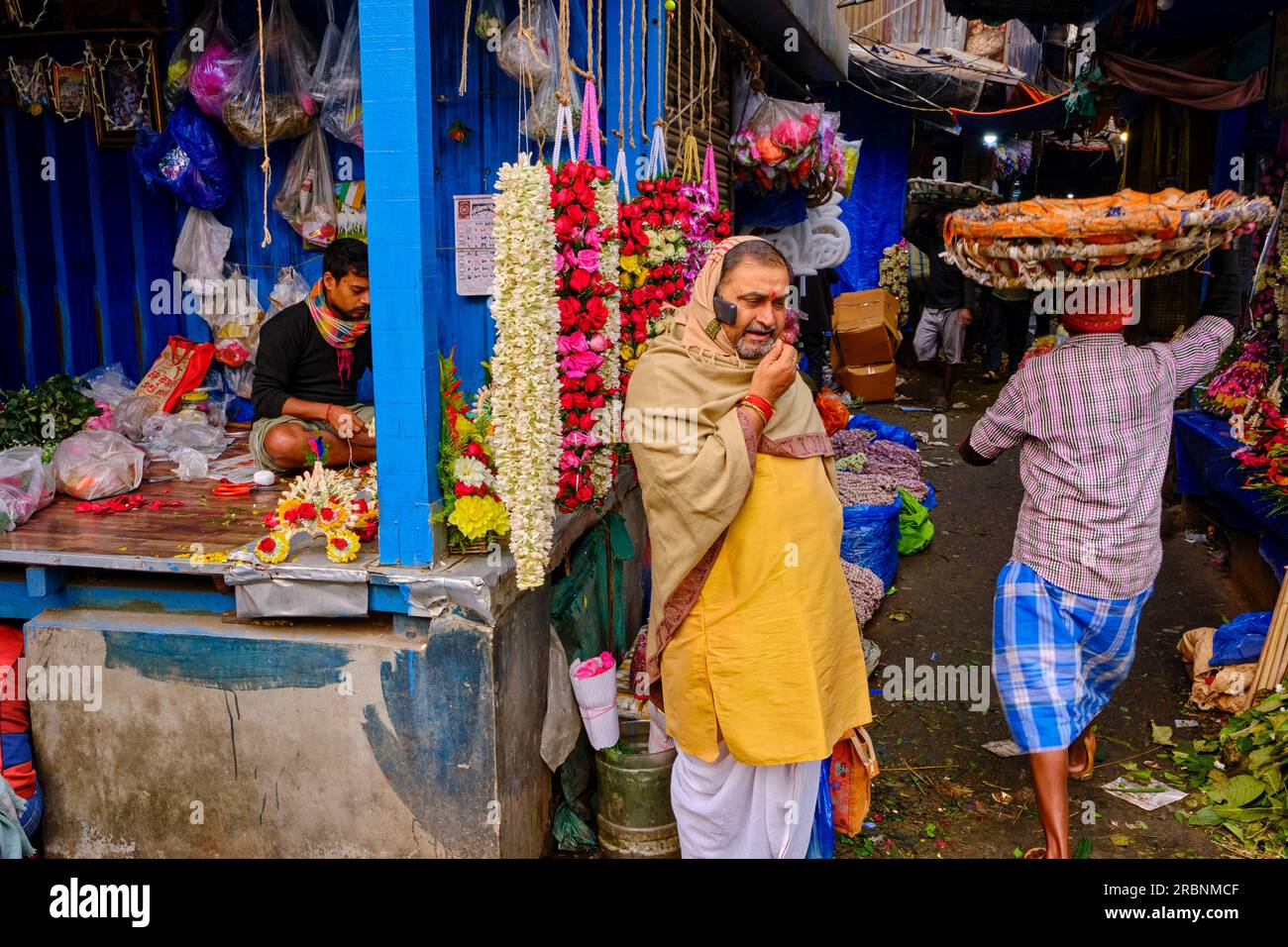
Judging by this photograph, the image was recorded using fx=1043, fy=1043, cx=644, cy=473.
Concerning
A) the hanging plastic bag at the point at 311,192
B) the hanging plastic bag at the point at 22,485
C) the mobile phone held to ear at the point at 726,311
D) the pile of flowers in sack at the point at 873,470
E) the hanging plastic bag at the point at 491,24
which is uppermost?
the hanging plastic bag at the point at 491,24

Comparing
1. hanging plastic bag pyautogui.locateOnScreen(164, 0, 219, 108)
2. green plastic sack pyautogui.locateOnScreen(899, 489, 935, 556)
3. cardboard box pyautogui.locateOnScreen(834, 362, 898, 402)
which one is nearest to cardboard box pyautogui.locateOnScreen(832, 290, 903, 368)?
cardboard box pyautogui.locateOnScreen(834, 362, 898, 402)

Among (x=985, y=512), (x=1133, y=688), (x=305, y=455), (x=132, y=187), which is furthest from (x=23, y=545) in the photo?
(x=985, y=512)

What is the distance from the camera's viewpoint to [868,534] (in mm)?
6582

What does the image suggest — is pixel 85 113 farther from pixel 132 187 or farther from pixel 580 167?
pixel 580 167

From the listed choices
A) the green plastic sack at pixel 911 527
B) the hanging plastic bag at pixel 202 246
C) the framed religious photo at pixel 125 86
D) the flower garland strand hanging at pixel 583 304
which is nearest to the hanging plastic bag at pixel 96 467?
the hanging plastic bag at pixel 202 246

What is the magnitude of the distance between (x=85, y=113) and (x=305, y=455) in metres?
3.15

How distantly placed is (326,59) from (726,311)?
4077 mm

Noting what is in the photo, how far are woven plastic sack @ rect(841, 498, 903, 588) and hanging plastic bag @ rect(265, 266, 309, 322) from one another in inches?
145

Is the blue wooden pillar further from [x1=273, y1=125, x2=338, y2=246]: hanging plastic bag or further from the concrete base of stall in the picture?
[x1=273, y1=125, x2=338, y2=246]: hanging plastic bag

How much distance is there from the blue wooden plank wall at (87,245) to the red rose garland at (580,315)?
3431 millimetres

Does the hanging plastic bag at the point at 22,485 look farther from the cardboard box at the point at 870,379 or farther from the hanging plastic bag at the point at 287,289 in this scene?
the cardboard box at the point at 870,379

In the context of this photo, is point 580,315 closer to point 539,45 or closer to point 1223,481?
point 539,45

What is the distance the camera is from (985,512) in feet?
28.6

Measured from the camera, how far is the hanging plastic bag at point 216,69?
6047 millimetres
